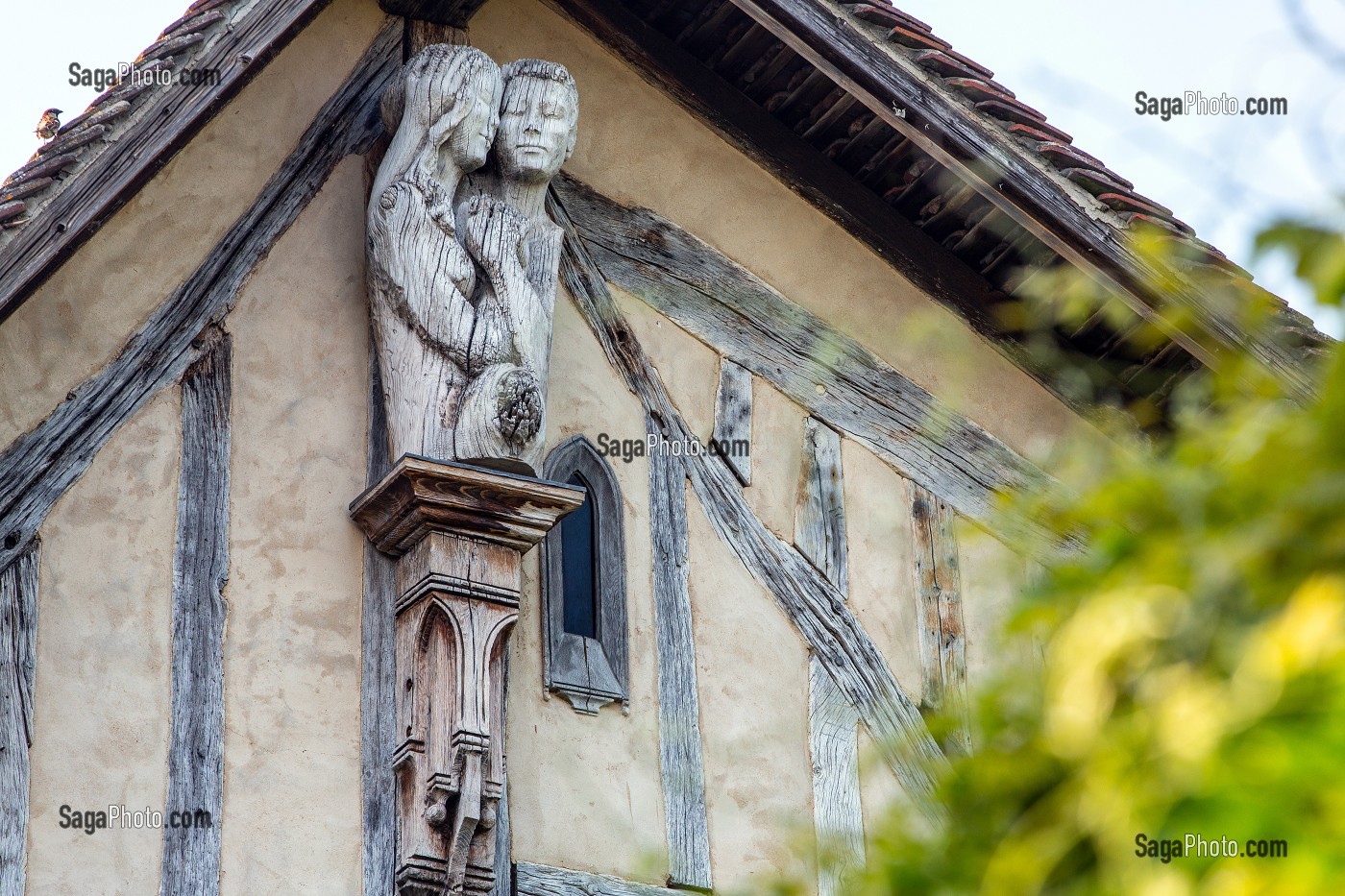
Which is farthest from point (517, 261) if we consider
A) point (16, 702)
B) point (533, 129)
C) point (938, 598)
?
point (16, 702)

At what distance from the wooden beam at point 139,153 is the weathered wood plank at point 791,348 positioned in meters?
1.24

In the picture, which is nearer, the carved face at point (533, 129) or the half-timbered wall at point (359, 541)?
the half-timbered wall at point (359, 541)

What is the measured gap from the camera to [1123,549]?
1.67 meters

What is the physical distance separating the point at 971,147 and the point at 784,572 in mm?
1436

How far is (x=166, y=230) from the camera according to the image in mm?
5137

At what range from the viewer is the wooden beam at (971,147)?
5.57 m

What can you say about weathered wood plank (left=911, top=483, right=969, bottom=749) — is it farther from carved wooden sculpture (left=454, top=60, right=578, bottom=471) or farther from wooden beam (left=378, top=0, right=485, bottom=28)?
wooden beam (left=378, top=0, right=485, bottom=28)

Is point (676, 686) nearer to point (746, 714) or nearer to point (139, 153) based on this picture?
point (746, 714)

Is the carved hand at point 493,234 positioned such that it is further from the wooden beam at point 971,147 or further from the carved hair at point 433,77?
the wooden beam at point 971,147

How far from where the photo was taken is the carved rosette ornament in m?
4.70

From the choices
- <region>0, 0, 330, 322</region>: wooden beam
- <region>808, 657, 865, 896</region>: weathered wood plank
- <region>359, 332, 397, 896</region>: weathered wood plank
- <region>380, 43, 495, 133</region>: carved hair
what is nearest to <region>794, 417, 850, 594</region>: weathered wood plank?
<region>808, 657, 865, 896</region>: weathered wood plank

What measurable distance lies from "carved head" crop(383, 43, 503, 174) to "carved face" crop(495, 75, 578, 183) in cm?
5

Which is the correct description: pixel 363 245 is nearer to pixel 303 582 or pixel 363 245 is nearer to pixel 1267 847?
pixel 303 582

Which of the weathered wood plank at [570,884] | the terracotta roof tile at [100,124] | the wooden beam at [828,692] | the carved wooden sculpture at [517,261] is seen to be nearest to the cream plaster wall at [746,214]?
the carved wooden sculpture at [517,261]
